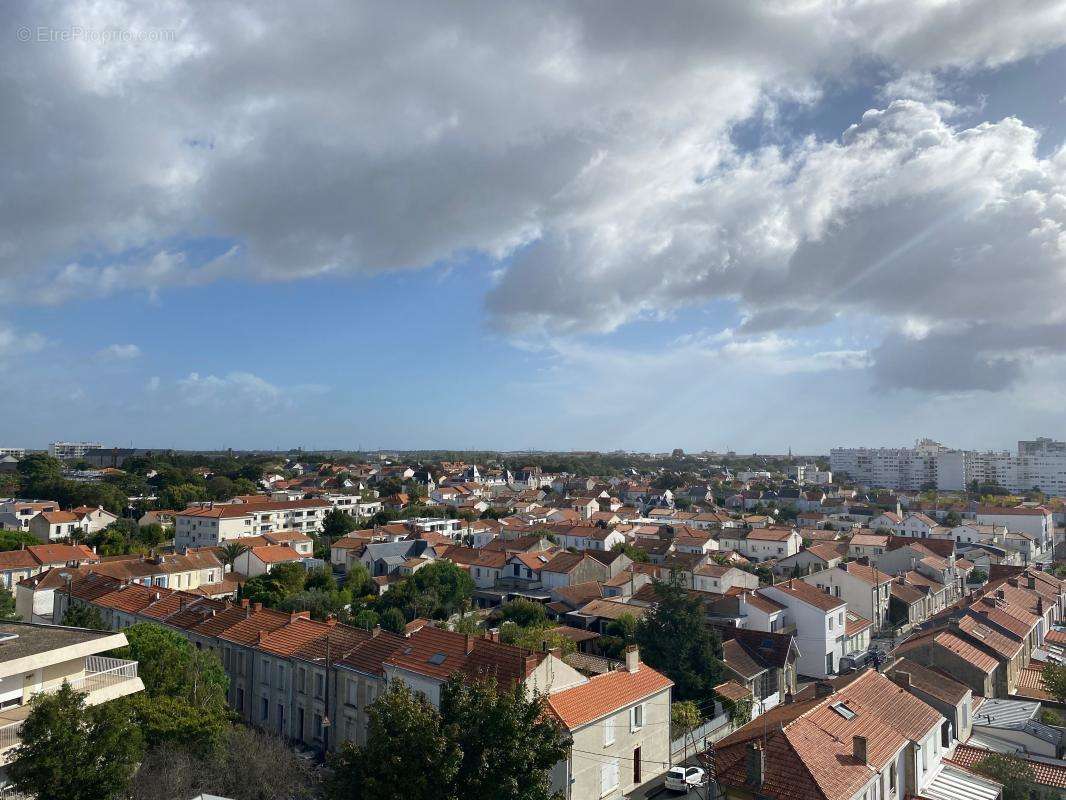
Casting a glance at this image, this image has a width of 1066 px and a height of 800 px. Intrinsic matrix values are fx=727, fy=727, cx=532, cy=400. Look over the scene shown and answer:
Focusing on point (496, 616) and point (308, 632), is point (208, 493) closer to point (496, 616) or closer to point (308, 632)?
Answer: point (496, 616)

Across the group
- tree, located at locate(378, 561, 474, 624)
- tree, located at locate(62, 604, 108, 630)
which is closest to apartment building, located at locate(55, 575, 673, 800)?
tree, located at locate(62, 604, 108, 630)

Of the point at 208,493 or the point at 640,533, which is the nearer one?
the point at 640,533

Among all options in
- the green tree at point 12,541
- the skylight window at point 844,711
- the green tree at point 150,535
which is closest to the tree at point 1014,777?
the skylight window at point 844,711

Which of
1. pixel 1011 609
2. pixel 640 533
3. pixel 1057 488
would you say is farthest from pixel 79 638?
pixel 1057 488

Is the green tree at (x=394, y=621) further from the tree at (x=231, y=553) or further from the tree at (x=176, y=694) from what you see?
the tree at (x=231, y=553)

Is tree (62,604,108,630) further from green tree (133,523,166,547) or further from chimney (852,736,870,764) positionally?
green tree (133,523,166,547)
